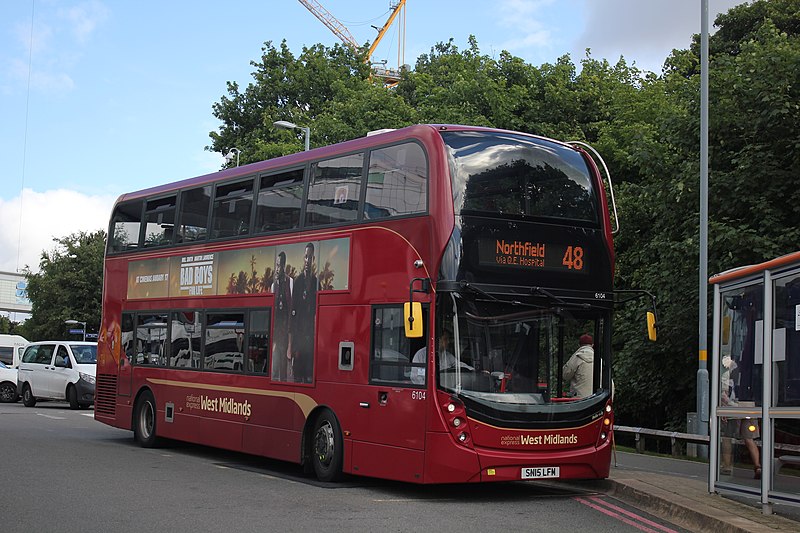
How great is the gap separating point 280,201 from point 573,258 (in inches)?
186

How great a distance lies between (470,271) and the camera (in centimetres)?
1214

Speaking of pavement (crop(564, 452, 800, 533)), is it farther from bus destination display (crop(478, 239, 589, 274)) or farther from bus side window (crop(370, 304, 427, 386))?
bus side window (crop(370, 304, 427, 386))

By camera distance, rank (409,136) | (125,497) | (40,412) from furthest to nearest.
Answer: (40,412)
(409,136)
(125,497)

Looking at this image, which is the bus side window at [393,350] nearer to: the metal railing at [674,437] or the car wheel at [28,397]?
the metal railing at [674,437]

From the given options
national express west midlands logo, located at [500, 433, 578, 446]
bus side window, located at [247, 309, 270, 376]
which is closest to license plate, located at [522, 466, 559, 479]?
national express west midlands logo, located at [500, 433, 578, 446]

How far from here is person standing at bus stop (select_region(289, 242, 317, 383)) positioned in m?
14.3

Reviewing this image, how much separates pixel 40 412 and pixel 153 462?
48.5 ft

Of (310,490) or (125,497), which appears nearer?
(125,497)

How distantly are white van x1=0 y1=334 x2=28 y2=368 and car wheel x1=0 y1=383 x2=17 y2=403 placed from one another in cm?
713

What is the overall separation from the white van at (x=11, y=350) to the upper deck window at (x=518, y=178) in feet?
113

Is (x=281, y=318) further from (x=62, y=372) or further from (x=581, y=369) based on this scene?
(x=62, y=372)

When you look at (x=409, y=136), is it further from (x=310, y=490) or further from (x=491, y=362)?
(x=310, y=490)

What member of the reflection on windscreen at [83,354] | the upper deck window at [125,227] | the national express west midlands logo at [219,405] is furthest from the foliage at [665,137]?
the reflection on windscreen at [83,354]

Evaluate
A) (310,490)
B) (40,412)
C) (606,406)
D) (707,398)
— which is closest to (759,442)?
(606,406)
